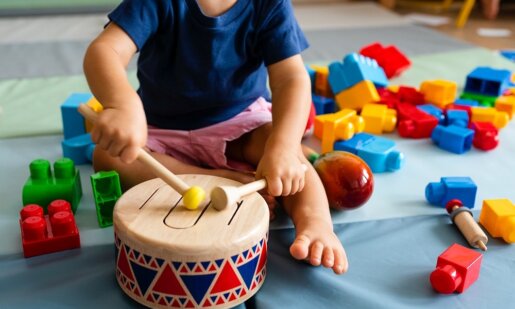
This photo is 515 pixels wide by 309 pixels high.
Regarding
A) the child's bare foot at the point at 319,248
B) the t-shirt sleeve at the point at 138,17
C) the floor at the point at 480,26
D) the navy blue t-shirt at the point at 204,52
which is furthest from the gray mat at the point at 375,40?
the child's bare foot at the point at 319,248

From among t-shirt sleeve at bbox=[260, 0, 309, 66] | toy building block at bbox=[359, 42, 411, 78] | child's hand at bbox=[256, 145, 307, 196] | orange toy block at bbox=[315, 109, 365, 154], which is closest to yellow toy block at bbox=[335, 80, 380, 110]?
orange toy block at bbox=[315, 109, 365, 154]

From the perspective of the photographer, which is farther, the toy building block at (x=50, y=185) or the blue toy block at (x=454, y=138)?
the blue toy block at (x=454, y=138)

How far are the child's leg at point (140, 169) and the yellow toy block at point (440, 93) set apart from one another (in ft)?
1.86

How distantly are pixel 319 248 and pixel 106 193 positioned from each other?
12.0 inches

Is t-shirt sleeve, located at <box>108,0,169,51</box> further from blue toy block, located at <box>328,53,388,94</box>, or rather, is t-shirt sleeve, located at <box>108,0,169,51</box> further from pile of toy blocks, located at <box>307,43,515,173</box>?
blue toy block, located at <box>328,53,388,94</box>

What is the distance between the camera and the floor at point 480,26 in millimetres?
1956

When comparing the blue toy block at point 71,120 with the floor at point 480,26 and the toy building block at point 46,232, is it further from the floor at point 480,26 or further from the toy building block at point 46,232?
the floor at point 480,26

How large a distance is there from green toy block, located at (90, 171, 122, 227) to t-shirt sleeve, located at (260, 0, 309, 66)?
28 centimetres

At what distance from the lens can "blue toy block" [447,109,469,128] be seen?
110cm

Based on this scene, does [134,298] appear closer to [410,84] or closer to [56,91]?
[56,91]

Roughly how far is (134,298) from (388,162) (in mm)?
510

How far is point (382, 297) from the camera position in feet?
2.14

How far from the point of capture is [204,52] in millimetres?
847

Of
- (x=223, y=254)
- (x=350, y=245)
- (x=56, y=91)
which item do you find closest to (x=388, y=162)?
(x=350, y=245)
